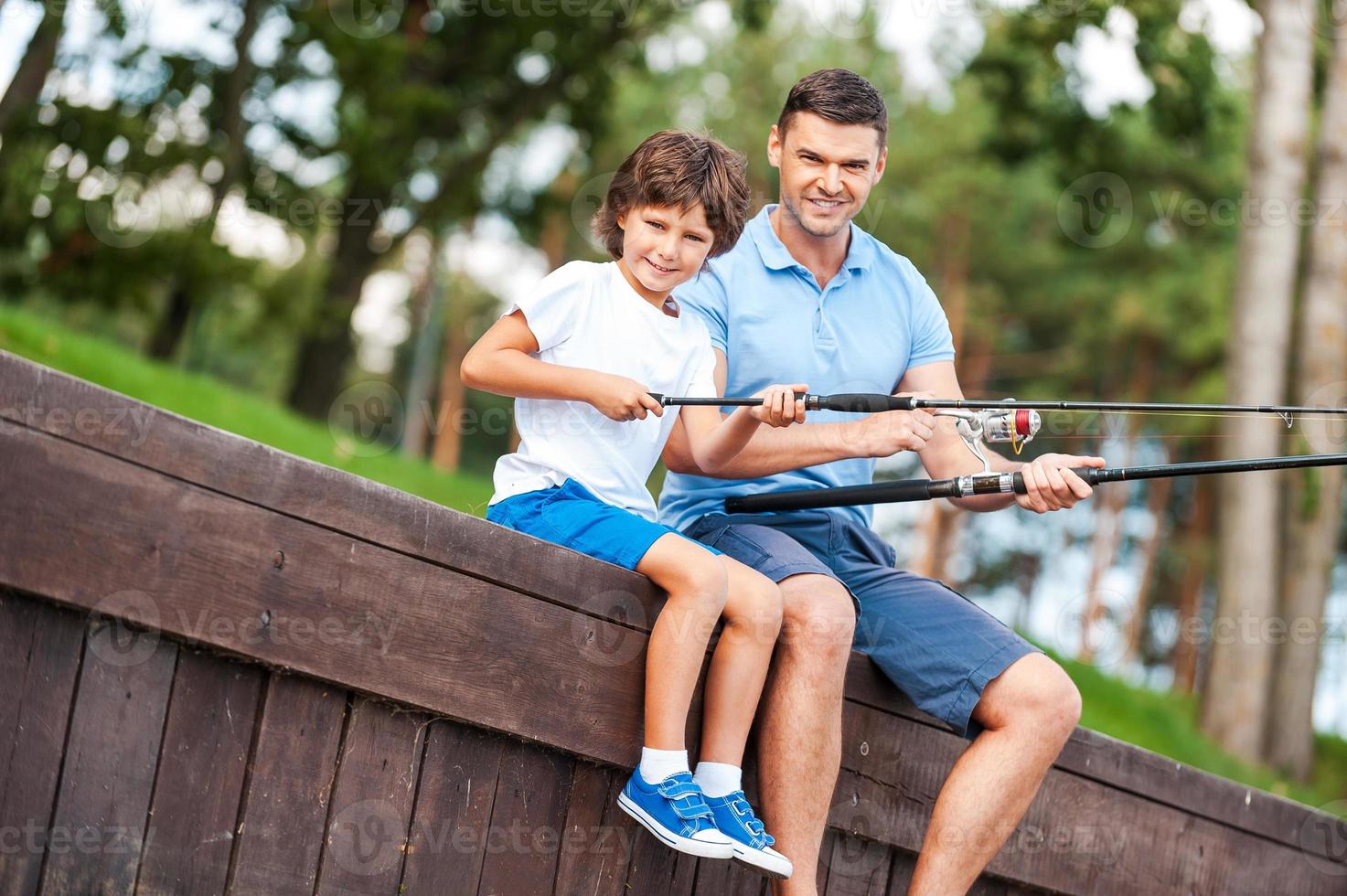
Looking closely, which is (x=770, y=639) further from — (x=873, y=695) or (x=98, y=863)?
(x=98, y=863)

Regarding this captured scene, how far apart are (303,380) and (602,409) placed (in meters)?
10.8

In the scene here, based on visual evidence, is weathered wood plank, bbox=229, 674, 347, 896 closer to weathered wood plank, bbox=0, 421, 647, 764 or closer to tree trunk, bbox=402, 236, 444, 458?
weathered wood plank, bbox=0, 421, 647, 764

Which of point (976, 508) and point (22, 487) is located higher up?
point (976, 508)

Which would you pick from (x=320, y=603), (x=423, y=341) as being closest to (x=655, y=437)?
(x=320, y=603)

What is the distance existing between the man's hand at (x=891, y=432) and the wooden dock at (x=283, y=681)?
0.57 meters

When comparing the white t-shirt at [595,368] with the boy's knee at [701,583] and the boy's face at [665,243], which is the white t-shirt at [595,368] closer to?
the boy's face at [665,243]

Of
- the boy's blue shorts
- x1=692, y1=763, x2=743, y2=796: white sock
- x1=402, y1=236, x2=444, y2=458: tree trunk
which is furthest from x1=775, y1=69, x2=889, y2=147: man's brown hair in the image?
x1=402, y1=236, x2=444, y2=458: tree trunk

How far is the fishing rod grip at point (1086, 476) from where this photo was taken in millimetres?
2475

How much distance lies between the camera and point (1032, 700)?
2.68m

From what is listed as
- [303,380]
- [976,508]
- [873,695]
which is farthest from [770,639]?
[303,380]

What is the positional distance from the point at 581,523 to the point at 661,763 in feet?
1.46

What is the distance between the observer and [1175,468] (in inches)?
95.1

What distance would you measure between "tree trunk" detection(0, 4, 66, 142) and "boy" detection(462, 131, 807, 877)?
6.94 metres

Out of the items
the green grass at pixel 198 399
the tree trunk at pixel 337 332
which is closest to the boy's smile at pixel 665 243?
the green grass at pixel 198 399
